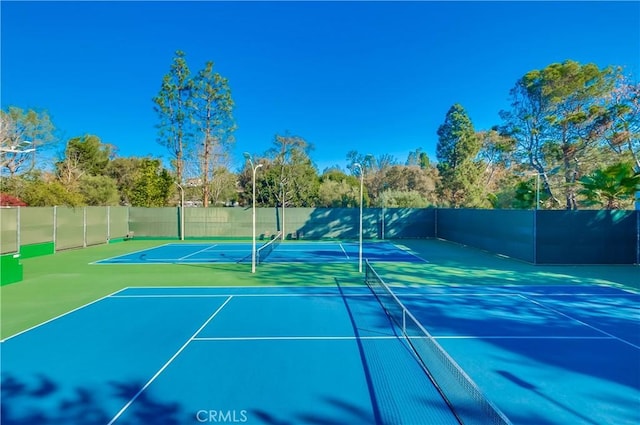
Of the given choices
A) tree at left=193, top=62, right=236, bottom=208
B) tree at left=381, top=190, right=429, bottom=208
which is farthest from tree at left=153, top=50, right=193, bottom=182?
tree at left=381, top=190, right=429, bottom=208

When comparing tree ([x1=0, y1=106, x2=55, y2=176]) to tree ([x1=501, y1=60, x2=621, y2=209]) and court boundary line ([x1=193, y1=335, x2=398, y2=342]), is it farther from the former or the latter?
tree ([x1=501, y1=60, x2=621, y2=209])

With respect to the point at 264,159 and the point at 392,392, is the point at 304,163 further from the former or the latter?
the point at 392,392

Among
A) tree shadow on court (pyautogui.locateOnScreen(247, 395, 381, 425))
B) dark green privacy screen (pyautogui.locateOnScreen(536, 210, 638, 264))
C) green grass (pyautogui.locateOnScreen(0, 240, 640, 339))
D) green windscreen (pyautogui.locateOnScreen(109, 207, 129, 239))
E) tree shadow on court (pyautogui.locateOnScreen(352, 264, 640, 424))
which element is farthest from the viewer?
green windscreen (pyautogui.locateOnScreen(109, 207, 129, 239))

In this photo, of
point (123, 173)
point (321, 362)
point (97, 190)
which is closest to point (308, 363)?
point (321, 362)

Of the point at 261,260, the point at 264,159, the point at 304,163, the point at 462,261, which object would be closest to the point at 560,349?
the point at 462,261

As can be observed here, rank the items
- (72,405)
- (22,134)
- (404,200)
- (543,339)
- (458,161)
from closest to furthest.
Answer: (72,405)
(543,339)
(22,134)
(458,161)
(404,200)

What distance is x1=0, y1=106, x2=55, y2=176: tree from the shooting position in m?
26.9

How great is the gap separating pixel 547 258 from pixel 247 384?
14524mm

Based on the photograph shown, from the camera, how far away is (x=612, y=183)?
14.3m

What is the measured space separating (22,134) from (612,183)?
4152 centimetres

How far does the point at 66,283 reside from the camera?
428 inches

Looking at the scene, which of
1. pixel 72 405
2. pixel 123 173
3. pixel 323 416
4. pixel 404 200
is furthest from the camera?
pixel 123 173

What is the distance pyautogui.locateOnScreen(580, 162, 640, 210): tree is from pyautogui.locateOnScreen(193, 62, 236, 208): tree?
27817 mm
